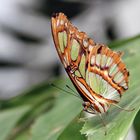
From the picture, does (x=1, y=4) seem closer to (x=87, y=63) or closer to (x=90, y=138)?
(x=87, y=63)

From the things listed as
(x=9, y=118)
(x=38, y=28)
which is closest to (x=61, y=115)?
(x=9, y=118)

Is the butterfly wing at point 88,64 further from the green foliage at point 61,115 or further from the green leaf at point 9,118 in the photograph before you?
the green leaf at point 9,118

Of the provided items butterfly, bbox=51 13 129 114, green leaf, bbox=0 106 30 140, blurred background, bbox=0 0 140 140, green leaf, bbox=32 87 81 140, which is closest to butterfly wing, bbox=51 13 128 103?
butterfly, bbox=51 13 129 114

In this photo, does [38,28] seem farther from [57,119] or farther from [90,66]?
[90,66]

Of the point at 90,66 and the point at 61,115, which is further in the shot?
the point at 61,115

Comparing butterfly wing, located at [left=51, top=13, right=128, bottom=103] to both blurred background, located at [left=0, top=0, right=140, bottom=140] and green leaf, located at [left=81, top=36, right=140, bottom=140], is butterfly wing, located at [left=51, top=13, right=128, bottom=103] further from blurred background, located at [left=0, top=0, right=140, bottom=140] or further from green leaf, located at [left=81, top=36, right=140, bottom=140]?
blurred background, located at [left=0, top=0, right=140, bottom=140]

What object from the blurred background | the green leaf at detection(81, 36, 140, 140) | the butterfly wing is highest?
the blurred background

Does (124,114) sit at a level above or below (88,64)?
below

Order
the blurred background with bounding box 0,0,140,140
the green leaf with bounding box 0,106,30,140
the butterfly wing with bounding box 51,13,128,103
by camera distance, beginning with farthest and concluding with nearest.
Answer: the blurred background with bounding box 0,0,140,140, the green leaf with bounding box 0,106,30,140, the butterfly wing with bounding box 51,13,128,103
